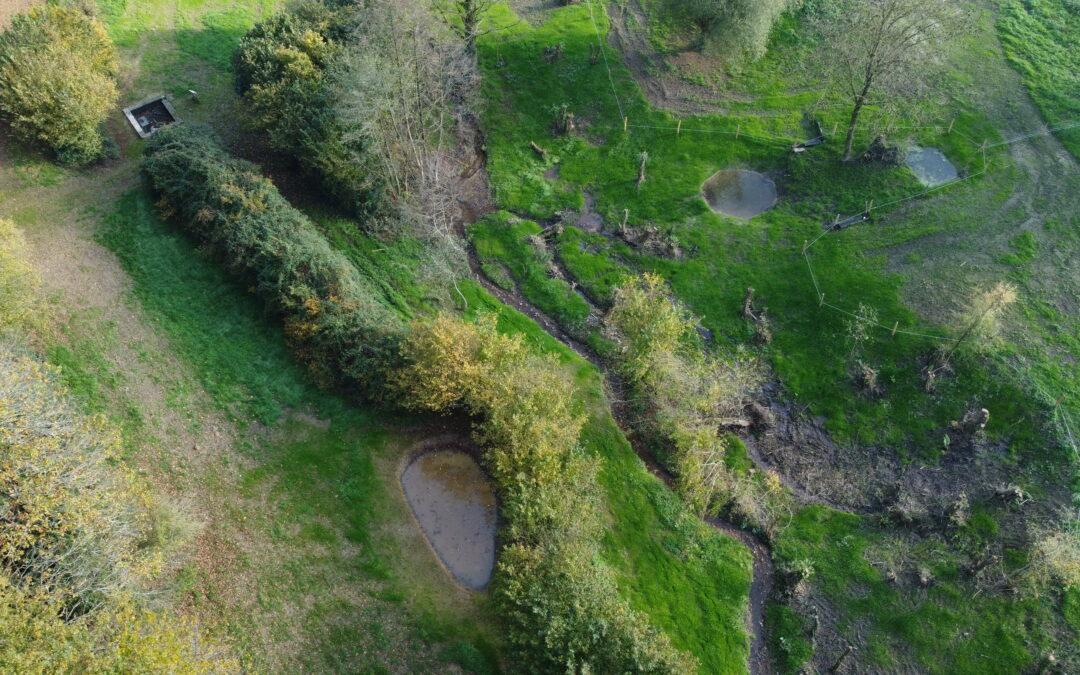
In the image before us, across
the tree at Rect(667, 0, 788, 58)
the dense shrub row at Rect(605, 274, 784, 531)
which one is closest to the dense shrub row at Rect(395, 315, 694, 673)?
the dense shrub row at Rect(605, 274, 784, 531)

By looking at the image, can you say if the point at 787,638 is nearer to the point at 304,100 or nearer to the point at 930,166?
the point at 930,166

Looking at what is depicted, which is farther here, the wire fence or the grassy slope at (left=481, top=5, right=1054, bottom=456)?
the wire fence

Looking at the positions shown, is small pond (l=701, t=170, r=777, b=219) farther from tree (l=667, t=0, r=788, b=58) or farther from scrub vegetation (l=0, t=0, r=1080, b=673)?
tree (l=667, t=0, r=788, b=58)

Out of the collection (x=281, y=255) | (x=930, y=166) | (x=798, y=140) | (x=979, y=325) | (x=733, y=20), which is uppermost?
(x=733, y=20)

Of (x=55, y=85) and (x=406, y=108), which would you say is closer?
(x=55, y=85)

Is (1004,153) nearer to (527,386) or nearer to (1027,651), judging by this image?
(1027,651)

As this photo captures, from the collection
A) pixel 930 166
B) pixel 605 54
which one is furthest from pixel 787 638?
pixel 605 54
